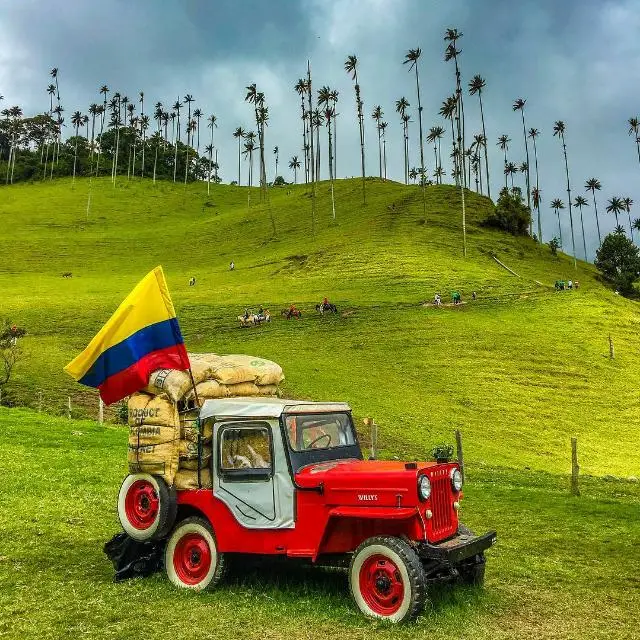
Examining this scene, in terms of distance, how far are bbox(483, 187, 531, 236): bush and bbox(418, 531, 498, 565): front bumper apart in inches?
3584

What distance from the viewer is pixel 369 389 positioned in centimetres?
3938

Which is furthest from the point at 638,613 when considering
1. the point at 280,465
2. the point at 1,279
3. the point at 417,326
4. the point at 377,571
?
the point at 1,279

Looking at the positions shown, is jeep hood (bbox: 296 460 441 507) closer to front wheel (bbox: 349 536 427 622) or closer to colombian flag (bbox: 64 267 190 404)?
front wheel (bbox: 349 536 427 622)

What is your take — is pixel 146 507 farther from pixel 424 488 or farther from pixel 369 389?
pixel 369 389

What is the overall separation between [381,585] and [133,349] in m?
5.32

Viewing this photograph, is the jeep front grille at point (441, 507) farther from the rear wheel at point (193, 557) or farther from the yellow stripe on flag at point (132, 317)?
the yellow stripe on flag at point (132, 317)

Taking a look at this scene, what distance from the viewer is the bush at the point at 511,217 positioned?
3743 inches

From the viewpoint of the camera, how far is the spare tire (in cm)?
993

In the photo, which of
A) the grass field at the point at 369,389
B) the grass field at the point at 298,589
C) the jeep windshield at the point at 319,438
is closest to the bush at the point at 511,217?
the grass field at the point at 369,389

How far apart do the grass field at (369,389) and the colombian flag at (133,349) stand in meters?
3.24

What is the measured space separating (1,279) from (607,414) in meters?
73.4

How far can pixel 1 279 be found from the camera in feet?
270

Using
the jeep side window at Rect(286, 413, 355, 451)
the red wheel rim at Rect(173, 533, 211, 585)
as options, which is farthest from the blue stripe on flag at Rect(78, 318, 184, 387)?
the red wheel rim at Rect(173, 533, 211, 585)

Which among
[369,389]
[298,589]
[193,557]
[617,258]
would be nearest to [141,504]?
[193,557]
